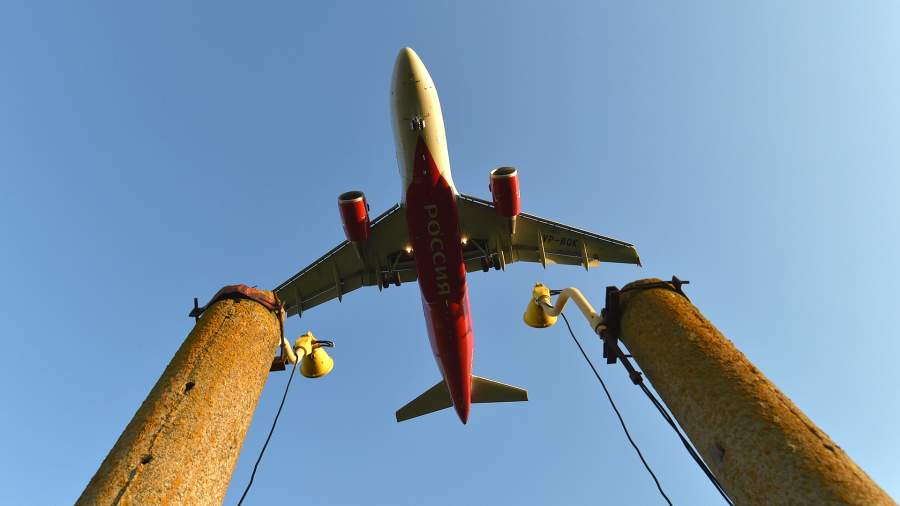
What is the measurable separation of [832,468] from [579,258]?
1577 cm

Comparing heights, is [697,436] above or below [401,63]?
below

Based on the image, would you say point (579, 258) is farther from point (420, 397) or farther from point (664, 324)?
point (664, 324)

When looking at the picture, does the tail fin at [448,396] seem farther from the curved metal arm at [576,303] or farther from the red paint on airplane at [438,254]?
the curved metal arm at [576,303]

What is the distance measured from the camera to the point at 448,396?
20.2 m

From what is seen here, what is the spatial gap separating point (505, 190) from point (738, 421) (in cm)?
1318

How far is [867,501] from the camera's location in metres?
2.92

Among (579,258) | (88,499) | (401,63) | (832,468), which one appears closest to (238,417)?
(88,499)

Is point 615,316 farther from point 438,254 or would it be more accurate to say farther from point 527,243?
point 527,243

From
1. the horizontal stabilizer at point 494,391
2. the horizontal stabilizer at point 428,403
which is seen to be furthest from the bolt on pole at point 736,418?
the horizontal stabilizer at point 428,403

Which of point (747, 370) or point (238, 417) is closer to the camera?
point (747, 370)

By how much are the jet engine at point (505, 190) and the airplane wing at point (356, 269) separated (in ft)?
11.6

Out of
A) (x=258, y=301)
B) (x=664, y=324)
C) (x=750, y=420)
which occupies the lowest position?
(x=750, y=420)

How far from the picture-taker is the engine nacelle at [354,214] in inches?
661

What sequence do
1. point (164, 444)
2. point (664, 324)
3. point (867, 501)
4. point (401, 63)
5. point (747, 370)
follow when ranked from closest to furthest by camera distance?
point (867, 501) → point (164, 444) → point (747, 370) → point (664, 324) → point (401, 63)
